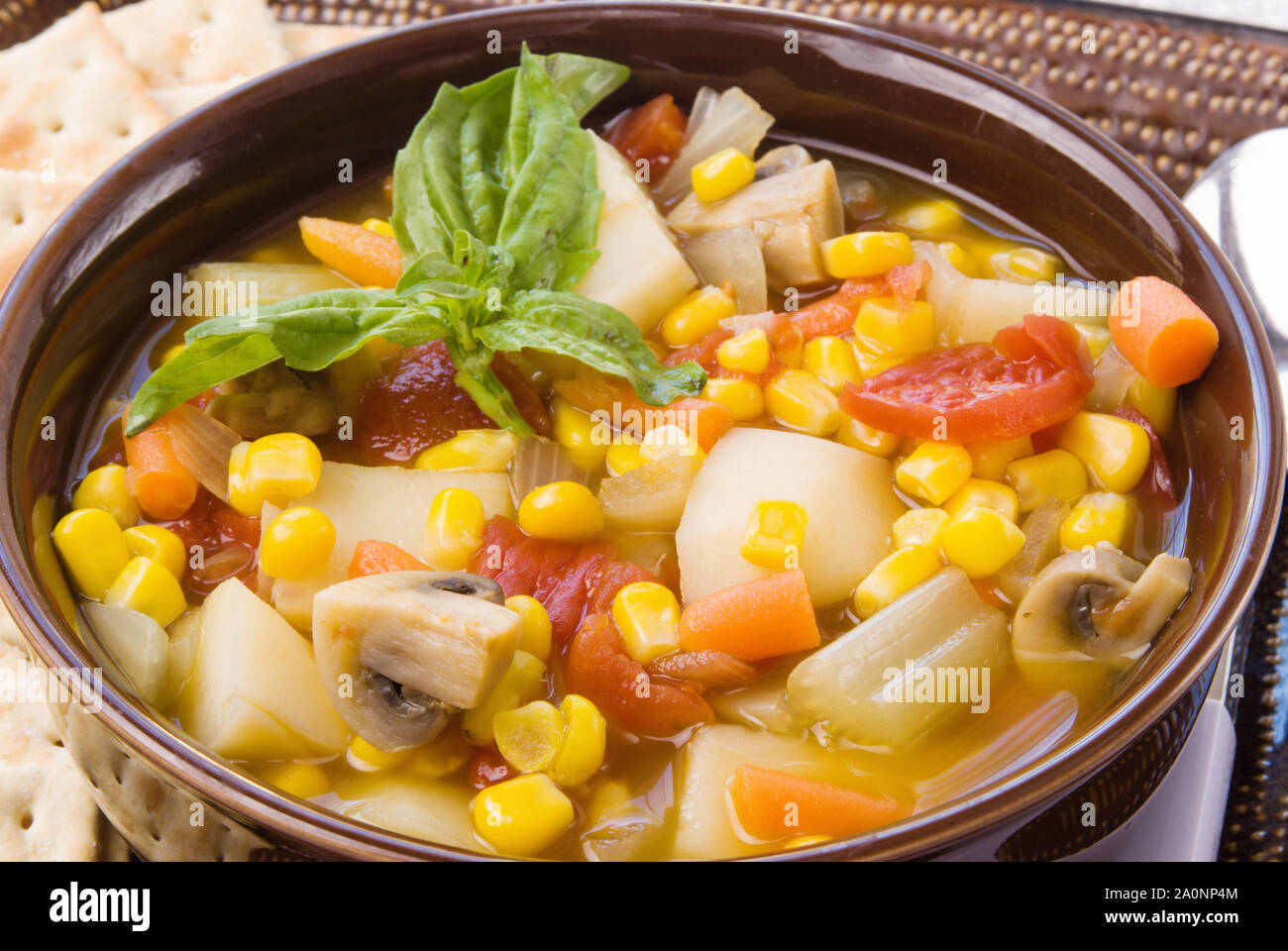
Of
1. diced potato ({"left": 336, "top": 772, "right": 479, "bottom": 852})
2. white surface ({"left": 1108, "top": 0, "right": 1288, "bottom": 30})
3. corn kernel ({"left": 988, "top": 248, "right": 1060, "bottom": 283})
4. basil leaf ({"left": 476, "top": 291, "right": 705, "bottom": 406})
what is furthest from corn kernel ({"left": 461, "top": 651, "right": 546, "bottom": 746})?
white surface ({"left": 1108, "top": 0, "right": 1288, "bottom": 30})

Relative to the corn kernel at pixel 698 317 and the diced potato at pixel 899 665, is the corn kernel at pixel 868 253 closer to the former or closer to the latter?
the corn kernel at pixel 698 317

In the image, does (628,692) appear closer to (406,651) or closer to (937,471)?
(406,651)

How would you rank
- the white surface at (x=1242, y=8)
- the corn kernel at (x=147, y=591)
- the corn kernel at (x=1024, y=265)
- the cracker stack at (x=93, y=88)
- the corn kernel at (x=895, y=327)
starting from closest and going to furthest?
1. the corn kernel at (x=147, y=591)
2. the corn kernel at (x=895, y=327)
3. the corn kernel at (x=1024, y=265)
4. the cracker stack at (x=93, y=88)
5. the white surface at (x=1242, y=8)

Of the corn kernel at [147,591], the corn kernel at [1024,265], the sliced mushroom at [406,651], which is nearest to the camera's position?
the sliced mushroom at [406,651]

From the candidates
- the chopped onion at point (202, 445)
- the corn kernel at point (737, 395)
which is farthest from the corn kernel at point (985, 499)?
the chopped onion at point (202, 445)

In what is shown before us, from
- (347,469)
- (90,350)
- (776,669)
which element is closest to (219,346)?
(347,469)

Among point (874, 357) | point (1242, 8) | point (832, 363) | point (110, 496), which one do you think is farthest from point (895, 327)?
point (1242, 8)
